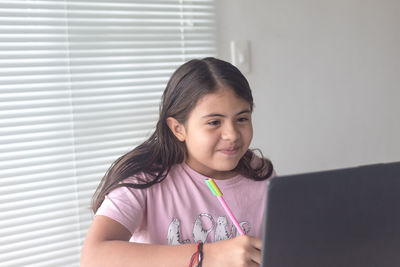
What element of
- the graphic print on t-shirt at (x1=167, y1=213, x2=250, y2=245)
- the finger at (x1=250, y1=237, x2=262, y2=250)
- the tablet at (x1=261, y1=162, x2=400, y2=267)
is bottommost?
the graphic print on t-shirt at (x1=167, y1=213, x2=250, y2=245)

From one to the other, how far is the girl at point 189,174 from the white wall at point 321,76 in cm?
91

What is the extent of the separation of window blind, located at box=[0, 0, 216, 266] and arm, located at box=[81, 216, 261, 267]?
28.5 inches

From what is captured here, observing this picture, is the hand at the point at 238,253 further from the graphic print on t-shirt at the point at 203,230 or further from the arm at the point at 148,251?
the graphic print on t-shirt at the point at 203,230

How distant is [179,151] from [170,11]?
898 millimetres

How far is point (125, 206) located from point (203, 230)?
0.23 meters

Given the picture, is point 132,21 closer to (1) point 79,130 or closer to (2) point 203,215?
(1) point 79,130

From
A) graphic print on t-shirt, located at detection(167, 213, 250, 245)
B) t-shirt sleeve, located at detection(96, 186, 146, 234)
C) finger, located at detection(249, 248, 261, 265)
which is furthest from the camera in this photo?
graphic print on t-shirt, located at detection(167, 213, 250, 245)

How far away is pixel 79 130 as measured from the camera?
175 cm

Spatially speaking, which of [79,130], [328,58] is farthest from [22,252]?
[328,58]

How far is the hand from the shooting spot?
784 mm

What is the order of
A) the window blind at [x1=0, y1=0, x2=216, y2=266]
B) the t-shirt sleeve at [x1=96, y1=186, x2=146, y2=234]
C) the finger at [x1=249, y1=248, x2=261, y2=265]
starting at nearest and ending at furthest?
the finger at [x1=249, y1=248, x2=261, y2=265] → the t-shirt sleeve at [x1=96, y1=186, x2=146, y2=234] → the window blind at [x1=0, y1=0, x2=216, y2=266]

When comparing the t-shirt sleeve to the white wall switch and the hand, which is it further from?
the white wall switch

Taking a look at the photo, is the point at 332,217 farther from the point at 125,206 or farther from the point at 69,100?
the point at 69,100

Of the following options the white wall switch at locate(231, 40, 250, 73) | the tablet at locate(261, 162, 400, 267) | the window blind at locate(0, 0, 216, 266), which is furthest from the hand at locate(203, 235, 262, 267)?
the white wall switch at locate(231, 40, 250, 73)
